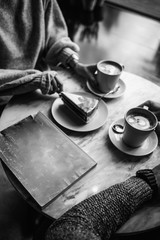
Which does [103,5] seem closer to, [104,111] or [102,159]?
[104,111]

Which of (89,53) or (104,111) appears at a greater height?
(104,111)

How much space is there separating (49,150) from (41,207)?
0.22 meters

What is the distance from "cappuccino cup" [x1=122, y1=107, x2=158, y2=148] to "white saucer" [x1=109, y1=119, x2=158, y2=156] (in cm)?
2

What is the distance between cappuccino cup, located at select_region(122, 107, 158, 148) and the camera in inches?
34.3

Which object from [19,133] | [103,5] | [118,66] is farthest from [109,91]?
[103,5]

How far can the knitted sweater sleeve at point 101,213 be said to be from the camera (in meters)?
0.68

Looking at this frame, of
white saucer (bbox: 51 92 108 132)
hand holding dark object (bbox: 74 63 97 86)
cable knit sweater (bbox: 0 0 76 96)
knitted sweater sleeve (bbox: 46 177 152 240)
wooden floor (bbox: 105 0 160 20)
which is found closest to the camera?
knitted sweater sleeve (bbox: 46 177 152 240)

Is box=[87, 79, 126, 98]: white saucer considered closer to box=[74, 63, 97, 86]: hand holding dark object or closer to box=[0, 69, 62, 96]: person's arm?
box=[74, 63, 97, 86]: hand holding dark object

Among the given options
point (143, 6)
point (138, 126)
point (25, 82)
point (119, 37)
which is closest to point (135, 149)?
point (138, 126)

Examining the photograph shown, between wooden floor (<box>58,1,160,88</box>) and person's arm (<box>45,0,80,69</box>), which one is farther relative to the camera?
wooden floor (<box>58,1,160,88</box>)

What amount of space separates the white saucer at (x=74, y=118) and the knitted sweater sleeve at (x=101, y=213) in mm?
300

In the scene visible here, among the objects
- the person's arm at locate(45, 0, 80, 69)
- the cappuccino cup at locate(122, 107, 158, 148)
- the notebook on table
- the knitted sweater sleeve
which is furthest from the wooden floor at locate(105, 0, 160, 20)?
the knitted sweater sleeve

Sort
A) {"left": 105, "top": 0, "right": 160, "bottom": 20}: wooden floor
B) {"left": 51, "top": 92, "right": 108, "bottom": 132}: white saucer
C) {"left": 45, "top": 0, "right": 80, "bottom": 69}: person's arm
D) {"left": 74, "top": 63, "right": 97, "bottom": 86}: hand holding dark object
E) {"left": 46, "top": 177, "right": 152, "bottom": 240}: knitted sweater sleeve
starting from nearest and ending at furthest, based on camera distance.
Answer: {"left": 46, "top": 177, "right": 152, "bottom": 240}: knitted sweater sleeve, {"left": 51, "top": 92, "right": 108, "bottom": 132}: white saucer, {"left": 74, "top": 63, "right": 97, "bottom": 86}: hand holding dark object, {"left": 45, "top": 0, "right": 80, "bottom": 69}: person's arm, {"left": 105, "top": 0, "right": 160, "bottom": 20}: wooden floor

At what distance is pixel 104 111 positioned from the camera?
1.07 metres
